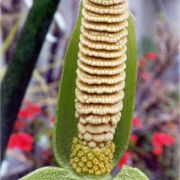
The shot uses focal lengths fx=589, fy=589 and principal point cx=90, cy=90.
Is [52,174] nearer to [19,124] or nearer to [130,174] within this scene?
[130,174]

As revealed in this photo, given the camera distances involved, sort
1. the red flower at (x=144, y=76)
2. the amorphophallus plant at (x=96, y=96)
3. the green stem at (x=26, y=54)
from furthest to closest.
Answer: the red flower at (x=144, y=76) < the green stem at (x=26, y=54) < the amorphophallus plant at (x=96, y=96)

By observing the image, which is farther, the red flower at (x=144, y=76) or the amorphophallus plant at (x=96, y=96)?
the red flower at (x=144, y=76)

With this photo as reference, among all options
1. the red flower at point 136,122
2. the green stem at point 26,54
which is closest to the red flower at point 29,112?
the red flower at point 136,122

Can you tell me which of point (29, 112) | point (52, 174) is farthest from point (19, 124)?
point (52, 174)

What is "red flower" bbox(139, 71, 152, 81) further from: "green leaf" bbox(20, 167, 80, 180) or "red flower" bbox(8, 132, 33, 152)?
"green leaf" bbox(20, 167, 80, 180)

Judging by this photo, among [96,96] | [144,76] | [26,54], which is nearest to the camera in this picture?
[96,96]

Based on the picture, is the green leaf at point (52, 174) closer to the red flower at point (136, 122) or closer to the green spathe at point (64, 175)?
the green spathe at point (64, 175)

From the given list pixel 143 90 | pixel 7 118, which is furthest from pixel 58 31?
pixel 7 118
